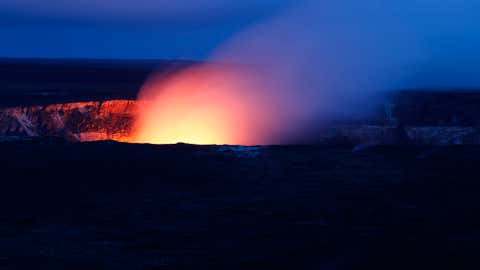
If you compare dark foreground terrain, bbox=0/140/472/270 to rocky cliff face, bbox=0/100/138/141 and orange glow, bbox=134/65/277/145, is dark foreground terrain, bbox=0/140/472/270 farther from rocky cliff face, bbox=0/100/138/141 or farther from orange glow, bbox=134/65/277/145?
rocky cliff face, bbox=0/100/138/141

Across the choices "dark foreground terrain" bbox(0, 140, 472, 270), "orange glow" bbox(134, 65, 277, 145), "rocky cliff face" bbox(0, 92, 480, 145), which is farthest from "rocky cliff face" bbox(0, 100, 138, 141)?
"dark foreground terrain" bbox(0, 140, 472, 270)

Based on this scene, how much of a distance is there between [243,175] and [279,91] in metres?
20.9

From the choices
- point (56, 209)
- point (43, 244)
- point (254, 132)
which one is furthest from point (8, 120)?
point (43, 244)

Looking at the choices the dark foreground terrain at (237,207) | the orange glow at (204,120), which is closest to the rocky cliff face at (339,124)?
the orange glow at (204,120)

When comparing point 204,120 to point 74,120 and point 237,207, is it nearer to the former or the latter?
point 74,120

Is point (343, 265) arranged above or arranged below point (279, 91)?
below

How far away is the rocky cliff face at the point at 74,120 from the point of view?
21172 millimetres

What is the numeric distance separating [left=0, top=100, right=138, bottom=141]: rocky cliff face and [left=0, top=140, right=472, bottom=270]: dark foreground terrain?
302 inches

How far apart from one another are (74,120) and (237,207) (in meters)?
14.6

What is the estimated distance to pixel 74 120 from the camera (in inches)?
871

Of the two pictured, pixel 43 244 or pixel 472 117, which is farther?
pixel 472 117

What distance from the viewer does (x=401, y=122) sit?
20969 mm

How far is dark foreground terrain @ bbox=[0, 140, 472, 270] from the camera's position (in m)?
6.68

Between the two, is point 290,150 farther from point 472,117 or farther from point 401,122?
point 472,117
